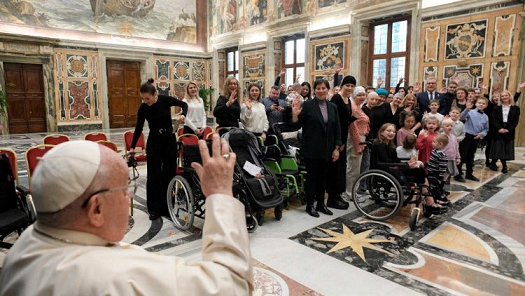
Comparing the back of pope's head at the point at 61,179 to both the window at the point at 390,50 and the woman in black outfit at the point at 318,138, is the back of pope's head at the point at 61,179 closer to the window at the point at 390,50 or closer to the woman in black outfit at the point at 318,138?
the woman in black outfit at the point at 318,138

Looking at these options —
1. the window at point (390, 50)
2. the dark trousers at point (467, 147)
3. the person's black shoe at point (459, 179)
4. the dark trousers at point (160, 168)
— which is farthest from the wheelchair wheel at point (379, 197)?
the window at point (390, 50)

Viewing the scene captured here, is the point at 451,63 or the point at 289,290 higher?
the point at 451,63

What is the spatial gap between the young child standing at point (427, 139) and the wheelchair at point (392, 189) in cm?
58

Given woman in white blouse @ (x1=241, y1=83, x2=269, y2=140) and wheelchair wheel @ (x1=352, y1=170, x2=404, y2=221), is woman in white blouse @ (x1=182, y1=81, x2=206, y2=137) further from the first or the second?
wheelchair wheel @ (x1=352, y1=170, x2=404, y2=221)

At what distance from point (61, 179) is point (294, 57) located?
12999 mm

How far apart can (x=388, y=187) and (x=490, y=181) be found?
2851mm

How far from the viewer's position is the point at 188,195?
137 inches

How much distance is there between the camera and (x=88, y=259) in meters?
0.82

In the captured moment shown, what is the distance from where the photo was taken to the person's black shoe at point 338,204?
433cm

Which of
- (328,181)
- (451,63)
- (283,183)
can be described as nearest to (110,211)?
(283,183)

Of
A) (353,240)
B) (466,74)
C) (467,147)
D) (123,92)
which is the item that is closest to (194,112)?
(353,240)

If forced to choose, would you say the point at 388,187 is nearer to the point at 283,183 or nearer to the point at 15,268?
the point at 283,183

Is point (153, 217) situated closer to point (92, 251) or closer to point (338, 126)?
point (338, 126)

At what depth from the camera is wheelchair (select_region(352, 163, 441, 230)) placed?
3.67 m
